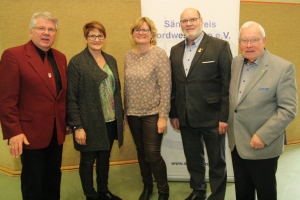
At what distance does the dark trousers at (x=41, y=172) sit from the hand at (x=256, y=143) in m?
1.43

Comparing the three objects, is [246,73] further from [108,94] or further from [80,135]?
[80,135]

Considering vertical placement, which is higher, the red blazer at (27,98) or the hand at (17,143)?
the red blazer at (27,98)

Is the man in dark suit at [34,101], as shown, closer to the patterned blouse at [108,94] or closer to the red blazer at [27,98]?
the red blazer at [27,98]

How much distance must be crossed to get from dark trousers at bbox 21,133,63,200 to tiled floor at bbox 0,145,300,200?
623mm

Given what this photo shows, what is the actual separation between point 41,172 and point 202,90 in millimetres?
1387

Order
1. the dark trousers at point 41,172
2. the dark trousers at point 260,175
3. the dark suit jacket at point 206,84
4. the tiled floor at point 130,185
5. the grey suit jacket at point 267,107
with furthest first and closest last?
the tiled floor at point 130,185
the dark suit jacket at point 206,84
the dark trousers at point 41,172
the dark trousers at point 260,175
the grey suit jacket at point 267,107

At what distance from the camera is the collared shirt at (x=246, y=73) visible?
1.57 metres

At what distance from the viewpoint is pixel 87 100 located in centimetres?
205

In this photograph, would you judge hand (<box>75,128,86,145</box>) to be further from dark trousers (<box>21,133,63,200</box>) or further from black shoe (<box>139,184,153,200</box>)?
black shoe (<box>139,184,153,200</box>)

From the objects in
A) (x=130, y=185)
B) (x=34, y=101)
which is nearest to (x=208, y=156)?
(x=130, y=185)

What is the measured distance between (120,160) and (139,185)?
0.70m

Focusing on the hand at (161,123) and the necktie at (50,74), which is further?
the hand at (161,123)

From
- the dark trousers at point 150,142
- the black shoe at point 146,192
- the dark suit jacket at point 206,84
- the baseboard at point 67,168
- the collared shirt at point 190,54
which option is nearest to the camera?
the dark suit jacket at point 206,84

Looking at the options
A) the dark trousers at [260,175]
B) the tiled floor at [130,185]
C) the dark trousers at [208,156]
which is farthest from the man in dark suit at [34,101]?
the dark trousers at [260,175]
